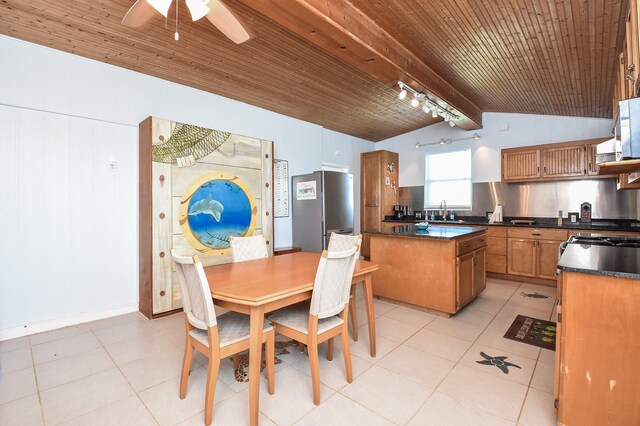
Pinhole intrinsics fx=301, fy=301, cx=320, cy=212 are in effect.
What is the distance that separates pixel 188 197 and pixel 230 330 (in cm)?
217

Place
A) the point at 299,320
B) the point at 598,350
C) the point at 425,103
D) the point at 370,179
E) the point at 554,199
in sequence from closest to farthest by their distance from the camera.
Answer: the point at 598,350 → the point at 299,320 → the point at 425,103 → the point at 554,199 → the point at 370,179

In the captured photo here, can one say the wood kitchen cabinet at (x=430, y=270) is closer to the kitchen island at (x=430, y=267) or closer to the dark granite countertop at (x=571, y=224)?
the kitchen island at (x=430, y=267)

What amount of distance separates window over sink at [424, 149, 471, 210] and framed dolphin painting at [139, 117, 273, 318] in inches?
152

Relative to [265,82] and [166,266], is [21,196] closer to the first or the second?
[166,266]

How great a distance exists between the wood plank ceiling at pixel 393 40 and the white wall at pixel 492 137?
256mm

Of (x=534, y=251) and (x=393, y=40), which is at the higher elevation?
(x=393, y=40)

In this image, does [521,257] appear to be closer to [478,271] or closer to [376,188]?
[478,271]

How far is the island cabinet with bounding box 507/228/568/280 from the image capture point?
4469 mm

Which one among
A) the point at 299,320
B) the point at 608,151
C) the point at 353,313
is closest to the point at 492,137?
the point at 608,151

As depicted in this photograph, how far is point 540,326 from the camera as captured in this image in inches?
121

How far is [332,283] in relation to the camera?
1965 millimetres

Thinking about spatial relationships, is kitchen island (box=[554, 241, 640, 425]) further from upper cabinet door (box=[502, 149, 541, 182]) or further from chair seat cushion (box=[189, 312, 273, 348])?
upper cabinet door (box=[502, 149, 541, 182])

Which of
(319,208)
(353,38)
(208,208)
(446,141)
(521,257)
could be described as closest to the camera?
(353,38)

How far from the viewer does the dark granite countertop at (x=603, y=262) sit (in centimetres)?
147
